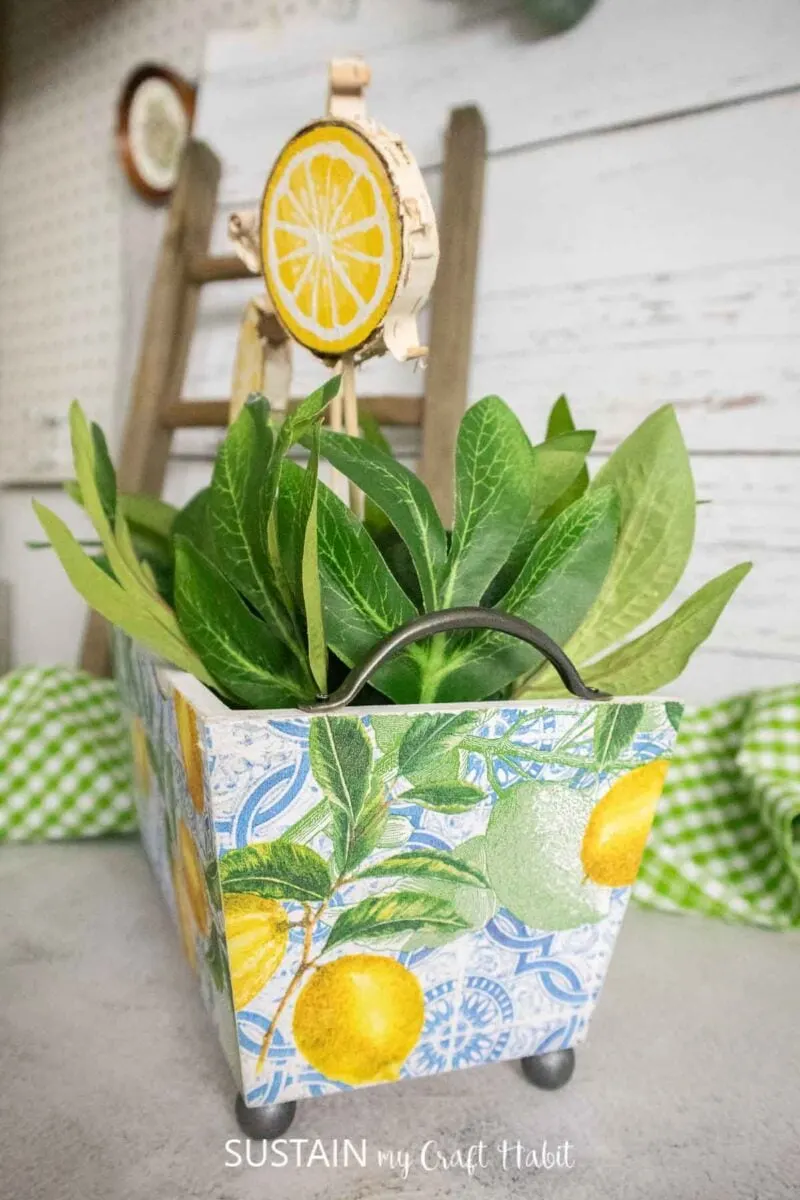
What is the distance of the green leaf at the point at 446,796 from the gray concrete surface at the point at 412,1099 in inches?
6.2

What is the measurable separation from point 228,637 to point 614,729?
6.9 inches

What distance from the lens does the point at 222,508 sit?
384mm

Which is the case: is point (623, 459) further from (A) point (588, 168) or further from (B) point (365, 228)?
(A) point (588, 168)

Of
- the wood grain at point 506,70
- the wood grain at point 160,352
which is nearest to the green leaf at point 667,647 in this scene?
the wood grain at point 506,70

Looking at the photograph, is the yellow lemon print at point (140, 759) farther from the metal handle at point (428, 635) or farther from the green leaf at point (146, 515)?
the metal handle at point (428, 635)

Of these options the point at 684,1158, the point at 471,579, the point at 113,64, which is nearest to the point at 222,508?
the point at 471,579

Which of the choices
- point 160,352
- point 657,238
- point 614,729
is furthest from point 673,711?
point 160,352

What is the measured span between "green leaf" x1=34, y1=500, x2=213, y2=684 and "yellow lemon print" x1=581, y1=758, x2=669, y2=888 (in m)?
0.20

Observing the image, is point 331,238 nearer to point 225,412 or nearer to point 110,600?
point 110,600

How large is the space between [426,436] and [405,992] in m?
0.52

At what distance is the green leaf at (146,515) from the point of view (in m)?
0.55

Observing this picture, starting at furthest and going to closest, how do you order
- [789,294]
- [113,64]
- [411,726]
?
[113,64], [789,294], [411,726]

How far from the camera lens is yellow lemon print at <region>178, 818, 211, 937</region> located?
0.38 metres

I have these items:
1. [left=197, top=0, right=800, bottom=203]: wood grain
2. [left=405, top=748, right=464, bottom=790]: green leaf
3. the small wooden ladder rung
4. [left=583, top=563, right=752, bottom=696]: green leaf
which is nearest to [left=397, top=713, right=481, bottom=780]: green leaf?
[left=405, top=748, right=464, bottom=790]: green leaf
